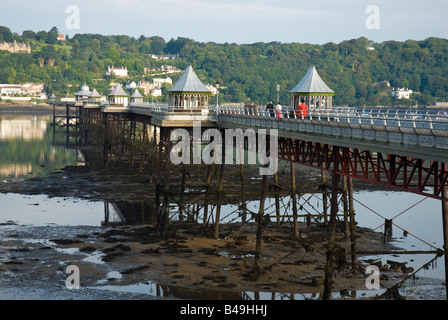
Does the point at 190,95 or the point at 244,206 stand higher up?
the point at 190,95

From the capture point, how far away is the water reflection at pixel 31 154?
245 feet

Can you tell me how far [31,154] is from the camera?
306 feet

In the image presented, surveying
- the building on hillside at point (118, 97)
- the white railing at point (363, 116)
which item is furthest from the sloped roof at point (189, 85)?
the building on hillside at point (118, 97)

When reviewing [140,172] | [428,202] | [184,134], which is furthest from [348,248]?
[140,172]

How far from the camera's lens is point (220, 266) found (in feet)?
111
